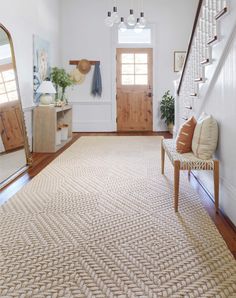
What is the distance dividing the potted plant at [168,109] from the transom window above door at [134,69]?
2.09ft

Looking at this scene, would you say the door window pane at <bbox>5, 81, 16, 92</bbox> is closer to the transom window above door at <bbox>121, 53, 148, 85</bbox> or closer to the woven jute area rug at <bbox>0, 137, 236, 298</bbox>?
the woven jute area rug at <bbox>0, 137, 236, 298</bbox>

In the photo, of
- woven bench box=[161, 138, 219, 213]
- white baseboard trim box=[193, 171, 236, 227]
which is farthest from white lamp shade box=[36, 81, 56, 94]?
white baseboard trim box=[193, 171, 236, 227]

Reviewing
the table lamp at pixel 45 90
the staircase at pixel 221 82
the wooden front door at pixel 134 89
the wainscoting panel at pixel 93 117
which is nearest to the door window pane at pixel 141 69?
the wooden front door at pixel 134 89

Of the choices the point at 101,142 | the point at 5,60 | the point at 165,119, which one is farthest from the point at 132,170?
the point at 165,119

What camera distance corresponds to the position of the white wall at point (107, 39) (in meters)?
8.55

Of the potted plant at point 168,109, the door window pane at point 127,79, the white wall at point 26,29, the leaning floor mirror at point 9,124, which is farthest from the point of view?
the door window pane at point 127,79

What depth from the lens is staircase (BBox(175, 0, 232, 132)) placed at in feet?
9.27

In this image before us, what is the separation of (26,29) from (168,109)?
12.9ft

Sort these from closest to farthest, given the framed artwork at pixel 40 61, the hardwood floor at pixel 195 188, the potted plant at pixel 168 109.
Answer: the hardwood floor at pixel 195 188 → the framed artwork at pixel 40 61 → the potted plant at pixel 168 109

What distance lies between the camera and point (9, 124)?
4.19 m

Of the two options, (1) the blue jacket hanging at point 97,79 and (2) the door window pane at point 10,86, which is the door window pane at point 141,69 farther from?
(2) the door window pane at point 10,86

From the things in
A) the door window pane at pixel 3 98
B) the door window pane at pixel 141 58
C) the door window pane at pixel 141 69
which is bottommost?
the door window pane at pixel 3 98

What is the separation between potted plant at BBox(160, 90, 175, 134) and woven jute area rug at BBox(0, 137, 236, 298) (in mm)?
4641

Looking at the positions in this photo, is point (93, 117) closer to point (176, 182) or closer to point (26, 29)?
point (26, 29)
